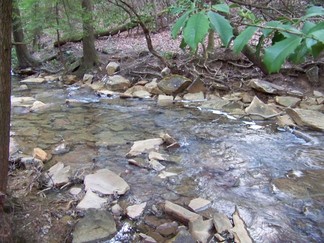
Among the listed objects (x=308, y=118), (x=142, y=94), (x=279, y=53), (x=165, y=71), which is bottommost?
(x=142, y=94)

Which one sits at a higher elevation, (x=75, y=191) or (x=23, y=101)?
(x=75, y=191)

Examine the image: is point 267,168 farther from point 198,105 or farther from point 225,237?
point 198,105

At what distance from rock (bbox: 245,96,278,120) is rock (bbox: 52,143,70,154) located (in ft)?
12.7

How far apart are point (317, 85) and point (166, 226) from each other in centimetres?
626

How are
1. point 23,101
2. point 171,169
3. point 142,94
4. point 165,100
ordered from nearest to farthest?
point 171,169, point 23,101, point 165,100, point 142,94

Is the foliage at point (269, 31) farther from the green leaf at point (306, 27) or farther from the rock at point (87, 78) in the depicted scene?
the rock at point (87, 78)

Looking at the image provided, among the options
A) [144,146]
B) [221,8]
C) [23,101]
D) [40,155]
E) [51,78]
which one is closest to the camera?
[221,8]

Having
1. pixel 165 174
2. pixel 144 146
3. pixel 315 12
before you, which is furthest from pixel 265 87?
pixel 315 12

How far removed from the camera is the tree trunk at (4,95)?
2271mm

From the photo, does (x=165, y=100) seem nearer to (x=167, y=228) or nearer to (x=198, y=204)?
(x=198, y=204)

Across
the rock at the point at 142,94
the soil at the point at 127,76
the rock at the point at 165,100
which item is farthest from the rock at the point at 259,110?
the rock at the point at 142,94

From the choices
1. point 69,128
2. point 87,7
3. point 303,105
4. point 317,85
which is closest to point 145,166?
point 69,128

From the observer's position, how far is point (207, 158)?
4.78 m

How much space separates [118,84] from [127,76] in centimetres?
72
